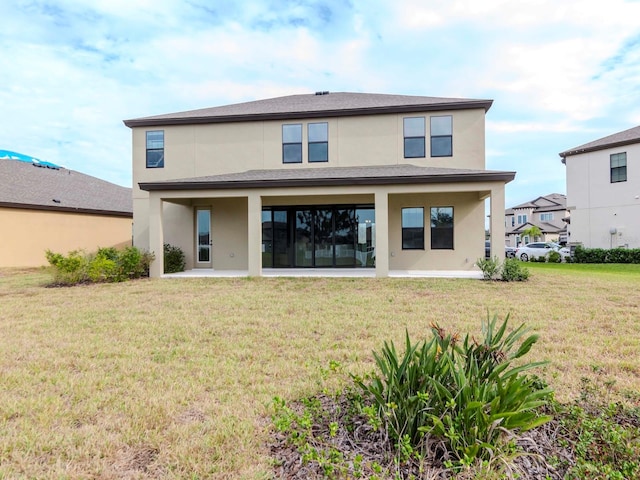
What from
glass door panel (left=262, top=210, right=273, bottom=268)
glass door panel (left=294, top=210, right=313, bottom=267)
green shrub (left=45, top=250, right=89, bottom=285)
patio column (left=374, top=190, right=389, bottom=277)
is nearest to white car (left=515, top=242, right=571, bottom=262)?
patio column (left=374, top=190, right=389, bottom=277)

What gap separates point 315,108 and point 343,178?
451cm

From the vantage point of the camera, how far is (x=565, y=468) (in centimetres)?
232

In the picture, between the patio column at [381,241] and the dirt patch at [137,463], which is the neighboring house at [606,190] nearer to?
the patio column at [381,241]

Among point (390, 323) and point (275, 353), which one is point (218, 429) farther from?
point (390, 323)

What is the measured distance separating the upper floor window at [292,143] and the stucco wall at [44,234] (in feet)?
34.9

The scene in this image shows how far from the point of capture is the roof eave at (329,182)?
36.1 ft

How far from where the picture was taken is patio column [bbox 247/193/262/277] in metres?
12.1

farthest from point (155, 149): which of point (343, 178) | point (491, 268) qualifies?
point (491, 268)

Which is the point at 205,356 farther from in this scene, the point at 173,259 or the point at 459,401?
the point at 173,259

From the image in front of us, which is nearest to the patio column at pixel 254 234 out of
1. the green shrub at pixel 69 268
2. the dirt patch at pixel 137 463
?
the green shrub at pixel 69 268

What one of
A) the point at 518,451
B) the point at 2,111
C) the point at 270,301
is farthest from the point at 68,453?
the point at 2,111

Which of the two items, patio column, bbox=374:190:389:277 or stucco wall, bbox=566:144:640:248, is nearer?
patio column, bbox=374:190:389:277

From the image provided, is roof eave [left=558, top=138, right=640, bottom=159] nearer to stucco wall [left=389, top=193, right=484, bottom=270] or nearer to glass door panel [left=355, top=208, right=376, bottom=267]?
stucco wall [left=389, top=193, right=484, bottom=270]

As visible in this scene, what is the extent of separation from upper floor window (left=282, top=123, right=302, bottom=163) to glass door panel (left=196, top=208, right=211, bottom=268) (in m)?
4.18
